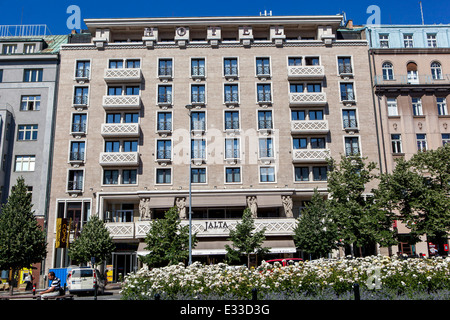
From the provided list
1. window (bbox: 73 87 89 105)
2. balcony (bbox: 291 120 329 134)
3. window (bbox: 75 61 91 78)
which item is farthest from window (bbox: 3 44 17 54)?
balcony (bbox: 291 120 329 134)

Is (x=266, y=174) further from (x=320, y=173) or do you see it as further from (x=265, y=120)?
(x=265, y=120)

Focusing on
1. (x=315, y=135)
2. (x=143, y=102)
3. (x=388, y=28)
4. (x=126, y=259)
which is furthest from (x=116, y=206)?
(x=388, y=28)

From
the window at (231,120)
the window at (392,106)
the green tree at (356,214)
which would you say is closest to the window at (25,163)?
the window at (231,120)

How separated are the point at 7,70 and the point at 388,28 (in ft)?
130

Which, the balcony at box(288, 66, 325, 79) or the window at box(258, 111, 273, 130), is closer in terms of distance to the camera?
the window at box(258, 111, 273, 130)

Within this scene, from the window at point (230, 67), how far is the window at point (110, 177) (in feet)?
48.3

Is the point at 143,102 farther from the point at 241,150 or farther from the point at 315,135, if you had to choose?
the point at 315,135

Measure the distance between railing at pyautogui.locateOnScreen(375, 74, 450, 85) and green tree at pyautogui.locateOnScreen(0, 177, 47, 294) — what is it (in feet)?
111

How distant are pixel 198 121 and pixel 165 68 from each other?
6597mm

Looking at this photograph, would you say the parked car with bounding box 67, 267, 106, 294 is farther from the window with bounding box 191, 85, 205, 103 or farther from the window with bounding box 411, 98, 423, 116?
the window with bounding box 411, 98, 423, 116

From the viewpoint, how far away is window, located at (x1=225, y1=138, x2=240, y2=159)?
39.1 metres

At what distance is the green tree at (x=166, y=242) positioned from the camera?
29781mm
